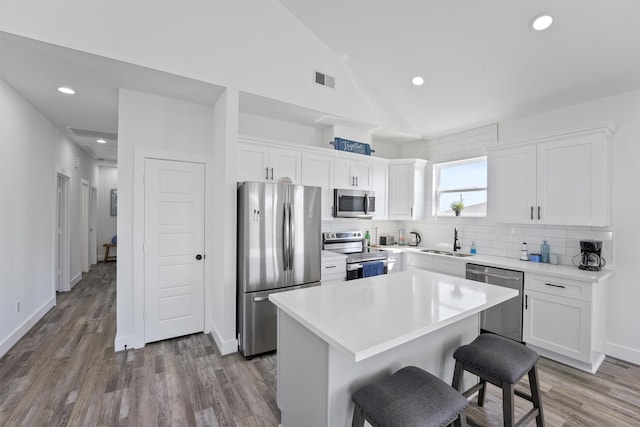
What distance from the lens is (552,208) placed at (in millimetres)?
3174

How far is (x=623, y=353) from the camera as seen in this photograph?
2.97 meters

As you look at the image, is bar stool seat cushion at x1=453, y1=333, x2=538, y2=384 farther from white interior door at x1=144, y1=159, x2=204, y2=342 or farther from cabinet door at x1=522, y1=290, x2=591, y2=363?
white interior door at x1=144, y1=159, x2=204, y2=342

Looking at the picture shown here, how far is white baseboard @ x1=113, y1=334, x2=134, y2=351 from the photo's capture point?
3072mm

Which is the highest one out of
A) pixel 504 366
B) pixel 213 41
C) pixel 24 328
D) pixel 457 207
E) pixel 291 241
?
pixel 213 41

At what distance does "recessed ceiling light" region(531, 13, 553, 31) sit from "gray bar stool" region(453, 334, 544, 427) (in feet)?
9.01

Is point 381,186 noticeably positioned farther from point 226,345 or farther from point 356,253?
point 226,345

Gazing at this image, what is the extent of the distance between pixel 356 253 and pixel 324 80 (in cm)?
234

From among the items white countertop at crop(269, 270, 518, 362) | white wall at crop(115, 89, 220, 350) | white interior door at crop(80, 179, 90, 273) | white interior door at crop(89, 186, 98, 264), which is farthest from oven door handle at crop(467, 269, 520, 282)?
white interior door at crop(89, 186, 98, 264)

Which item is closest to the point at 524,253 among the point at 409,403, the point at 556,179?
the point at 556,179

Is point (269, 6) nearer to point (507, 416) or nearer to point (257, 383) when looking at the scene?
point (257, 383)

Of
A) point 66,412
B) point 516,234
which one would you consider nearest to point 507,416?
point 516,234

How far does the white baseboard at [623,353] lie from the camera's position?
9.50 feet

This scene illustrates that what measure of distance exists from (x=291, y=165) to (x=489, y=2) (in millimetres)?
2558

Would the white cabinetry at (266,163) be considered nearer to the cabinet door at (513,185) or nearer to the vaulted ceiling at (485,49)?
the vaulted ceiling at (485,49)
